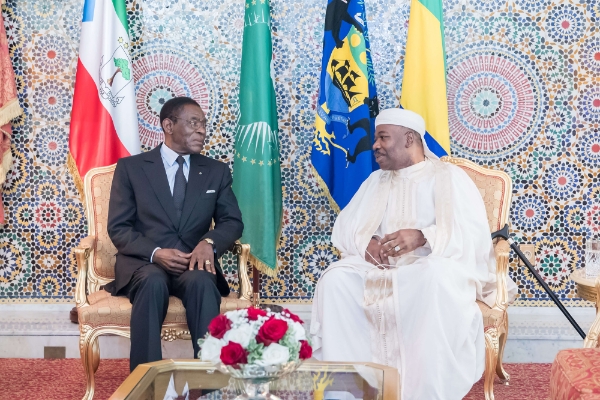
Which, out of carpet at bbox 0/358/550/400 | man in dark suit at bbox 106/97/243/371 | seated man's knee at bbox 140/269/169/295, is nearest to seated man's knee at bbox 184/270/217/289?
man in dark suit at bbox 106/97/243/371

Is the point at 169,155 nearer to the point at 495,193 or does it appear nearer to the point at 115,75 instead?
the point at 115,75

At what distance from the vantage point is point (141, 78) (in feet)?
14.9

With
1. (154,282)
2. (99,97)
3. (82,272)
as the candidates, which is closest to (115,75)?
(99,97)

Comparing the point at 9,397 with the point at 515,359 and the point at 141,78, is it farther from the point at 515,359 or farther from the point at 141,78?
the point at 515,359

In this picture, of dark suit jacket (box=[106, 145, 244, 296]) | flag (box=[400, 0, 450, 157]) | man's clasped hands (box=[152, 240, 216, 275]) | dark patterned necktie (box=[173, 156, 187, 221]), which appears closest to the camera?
man's clasped hands (box=[152, 240, 216, 275])

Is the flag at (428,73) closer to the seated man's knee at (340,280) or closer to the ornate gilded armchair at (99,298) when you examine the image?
the seated man's knee at (340,280)

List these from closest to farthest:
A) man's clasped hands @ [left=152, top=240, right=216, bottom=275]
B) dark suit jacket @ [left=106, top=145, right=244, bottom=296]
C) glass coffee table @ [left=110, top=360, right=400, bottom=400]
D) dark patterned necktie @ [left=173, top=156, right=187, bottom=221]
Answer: glass coffee table @ [left=110, top=360, right=400, bottom=400], man's clasped hands @ [left=152, top=240, right=216, bottom=275], dark suit jacket @ [left=106, top=145, right=244, bottom=296], dark patterned necktie @ [left=173, top=156, right=187, bottom=221]

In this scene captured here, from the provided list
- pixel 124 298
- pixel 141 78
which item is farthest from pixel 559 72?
pixel 124 298

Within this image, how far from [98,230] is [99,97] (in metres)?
0.88

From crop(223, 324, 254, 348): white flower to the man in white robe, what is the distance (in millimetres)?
1422

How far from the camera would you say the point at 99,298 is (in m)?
3.54

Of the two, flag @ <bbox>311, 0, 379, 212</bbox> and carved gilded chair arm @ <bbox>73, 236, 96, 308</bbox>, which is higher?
flag @ <bbox>311, 0, 379, 212</bbox>

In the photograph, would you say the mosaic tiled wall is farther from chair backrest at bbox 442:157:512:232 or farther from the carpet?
chair backrest at bbox 442:157:512:232

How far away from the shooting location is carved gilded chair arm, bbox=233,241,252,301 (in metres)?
3.62
